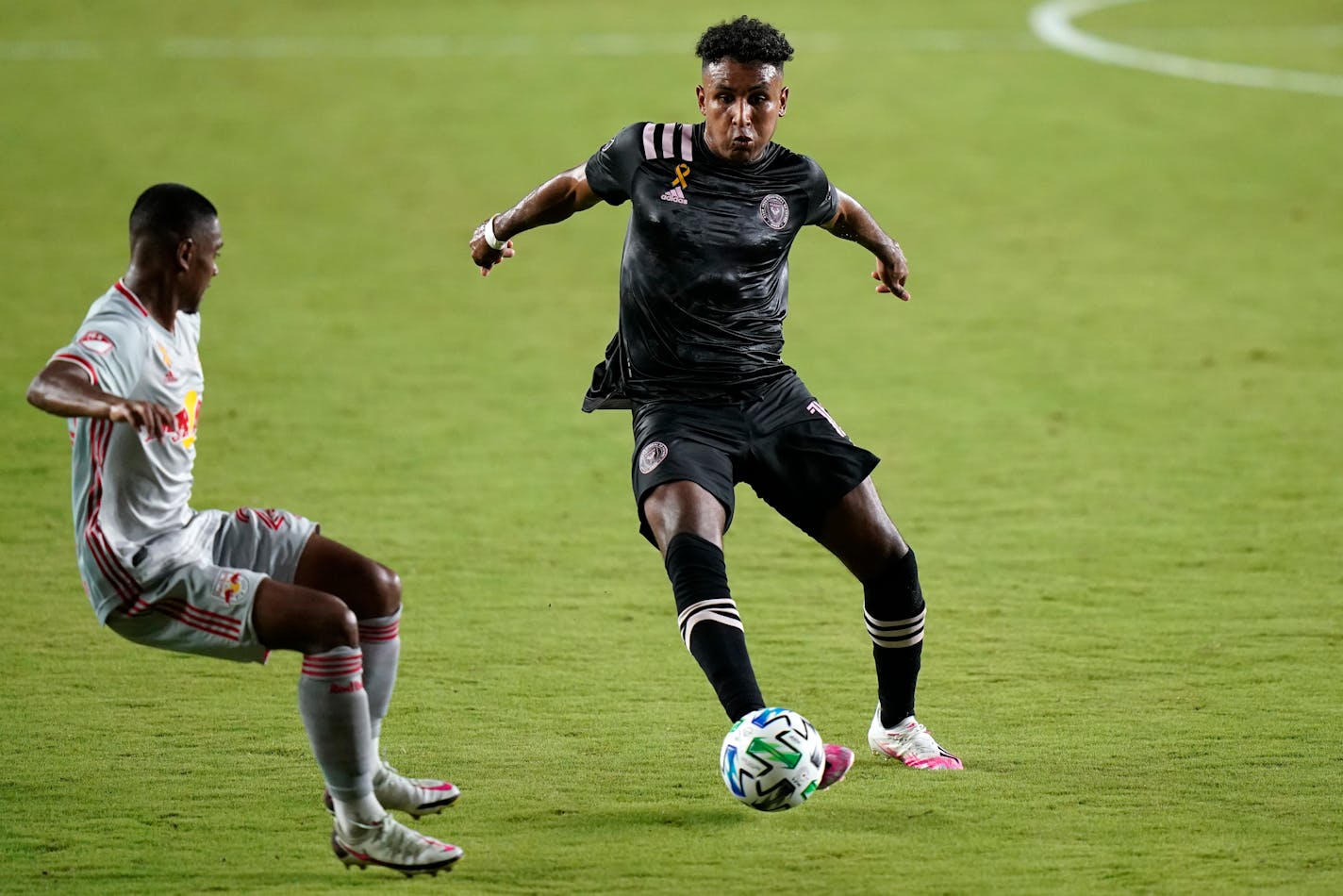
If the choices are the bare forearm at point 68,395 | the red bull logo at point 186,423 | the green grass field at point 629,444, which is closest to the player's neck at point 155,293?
the red bull logo at point 186,423

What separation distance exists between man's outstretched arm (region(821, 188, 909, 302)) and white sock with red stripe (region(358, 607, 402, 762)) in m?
2.02

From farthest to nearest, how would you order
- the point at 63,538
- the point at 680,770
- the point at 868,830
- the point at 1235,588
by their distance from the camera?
the point at 63,538, the point at 1235,588, the point at 680,770, the point at 868,830

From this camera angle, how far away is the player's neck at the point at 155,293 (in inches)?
191

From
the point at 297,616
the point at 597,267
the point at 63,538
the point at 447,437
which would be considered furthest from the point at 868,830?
the point at 597,267

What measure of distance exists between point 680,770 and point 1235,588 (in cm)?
322

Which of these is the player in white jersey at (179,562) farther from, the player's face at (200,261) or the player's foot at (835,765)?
the player's foot at (835,765)

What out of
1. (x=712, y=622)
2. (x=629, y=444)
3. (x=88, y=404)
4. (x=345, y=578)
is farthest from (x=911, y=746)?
(x=629, y=444)

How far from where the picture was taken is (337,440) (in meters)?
10.5

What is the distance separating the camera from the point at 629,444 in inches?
420

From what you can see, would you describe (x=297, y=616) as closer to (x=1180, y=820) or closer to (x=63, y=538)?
(x=1180, y=820)

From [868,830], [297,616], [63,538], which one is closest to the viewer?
[297,616]

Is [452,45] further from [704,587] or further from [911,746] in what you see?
[704,587]

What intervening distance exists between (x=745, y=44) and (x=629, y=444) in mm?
5101

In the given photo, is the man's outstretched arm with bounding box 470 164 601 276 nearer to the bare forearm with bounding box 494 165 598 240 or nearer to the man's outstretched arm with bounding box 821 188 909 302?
the bare forearm with bounding box 494 165 598 240
